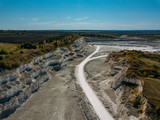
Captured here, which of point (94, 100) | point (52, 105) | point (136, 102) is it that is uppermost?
point (136, 102)

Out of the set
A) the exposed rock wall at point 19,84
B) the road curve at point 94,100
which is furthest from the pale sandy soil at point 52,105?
the road curve at point 94,100

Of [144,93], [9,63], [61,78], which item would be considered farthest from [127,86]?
[9,63]

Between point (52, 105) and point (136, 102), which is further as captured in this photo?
point (52, 105)

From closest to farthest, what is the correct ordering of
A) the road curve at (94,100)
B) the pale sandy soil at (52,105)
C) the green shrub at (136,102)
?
the green shrub at (136,102) < the pale sandy soil at (52,105) < the road curve at (94,100)

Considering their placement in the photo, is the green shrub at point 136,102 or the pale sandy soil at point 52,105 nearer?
the green shrub at point 136,102

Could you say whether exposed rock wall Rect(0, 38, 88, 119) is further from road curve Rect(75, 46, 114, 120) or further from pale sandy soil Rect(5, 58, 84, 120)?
road curve Rect(75, 46, 114, 120)

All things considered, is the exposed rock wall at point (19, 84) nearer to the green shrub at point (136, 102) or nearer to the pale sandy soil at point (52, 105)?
the pale sandy soil at point (52, 105)

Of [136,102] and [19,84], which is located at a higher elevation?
[19,84]

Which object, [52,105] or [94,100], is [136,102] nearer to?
[94,100]

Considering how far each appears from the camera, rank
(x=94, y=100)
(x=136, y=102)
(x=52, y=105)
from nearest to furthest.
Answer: (x=136, y=102), (x=52, y=105), (x=94, y=100)

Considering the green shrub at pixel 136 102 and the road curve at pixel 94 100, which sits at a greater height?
the green shrub at pixel 136 102

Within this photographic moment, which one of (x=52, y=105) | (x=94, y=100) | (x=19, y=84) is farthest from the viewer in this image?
(x=94, y=100)

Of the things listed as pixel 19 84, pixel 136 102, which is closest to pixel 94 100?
pixel 136 102
